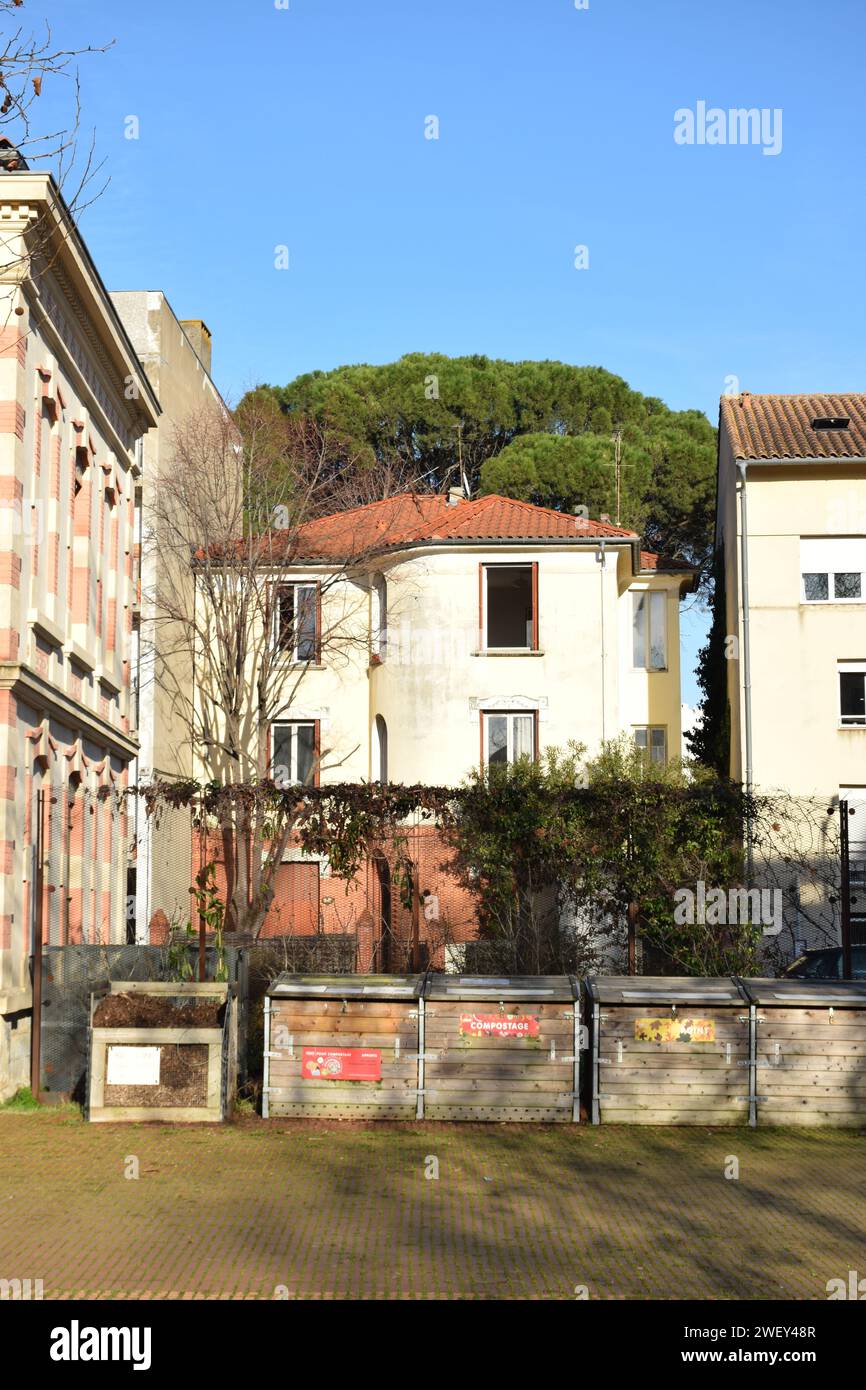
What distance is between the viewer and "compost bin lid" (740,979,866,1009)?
44.2 feet

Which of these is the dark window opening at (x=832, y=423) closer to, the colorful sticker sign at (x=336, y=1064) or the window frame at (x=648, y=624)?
the window frame at (x=648, y=624)

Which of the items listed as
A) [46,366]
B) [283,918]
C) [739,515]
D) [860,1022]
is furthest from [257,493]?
[860,1022]

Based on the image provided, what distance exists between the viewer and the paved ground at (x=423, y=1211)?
853 centimetres

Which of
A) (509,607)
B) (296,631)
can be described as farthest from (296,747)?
(509,607)

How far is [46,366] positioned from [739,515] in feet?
59.9

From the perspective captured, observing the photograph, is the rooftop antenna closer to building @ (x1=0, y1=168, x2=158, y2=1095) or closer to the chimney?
the chimney

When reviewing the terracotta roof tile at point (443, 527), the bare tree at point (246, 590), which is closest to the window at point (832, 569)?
the terracotta roof tile at point (443, 527)

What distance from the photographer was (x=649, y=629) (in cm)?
3659

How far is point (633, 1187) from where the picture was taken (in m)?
11.2

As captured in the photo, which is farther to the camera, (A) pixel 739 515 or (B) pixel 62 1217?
(A) pixel 739 515

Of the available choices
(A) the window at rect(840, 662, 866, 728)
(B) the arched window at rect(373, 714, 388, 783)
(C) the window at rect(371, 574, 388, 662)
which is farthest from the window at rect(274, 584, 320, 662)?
(A) the window at rect(840, 662, 866, 728)

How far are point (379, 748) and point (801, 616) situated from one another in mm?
9328
